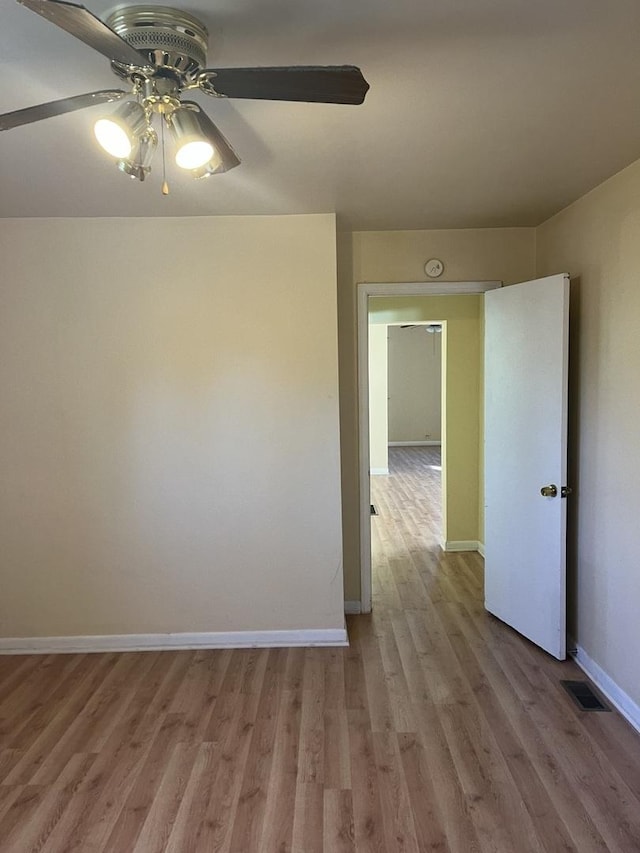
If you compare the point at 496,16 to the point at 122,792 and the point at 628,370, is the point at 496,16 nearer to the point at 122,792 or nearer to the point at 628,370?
the point at 628,370

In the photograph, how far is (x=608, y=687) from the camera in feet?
8.66

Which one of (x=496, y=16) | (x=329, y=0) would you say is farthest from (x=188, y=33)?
(x=496, y=16)

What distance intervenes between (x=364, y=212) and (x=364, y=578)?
87.6 inches

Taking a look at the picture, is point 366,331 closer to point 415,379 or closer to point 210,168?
point 210,168

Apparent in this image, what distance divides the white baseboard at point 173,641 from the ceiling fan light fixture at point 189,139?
2590 millimetres

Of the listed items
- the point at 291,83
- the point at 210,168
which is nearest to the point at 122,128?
the point at 210,168

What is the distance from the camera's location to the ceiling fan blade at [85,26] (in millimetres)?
926

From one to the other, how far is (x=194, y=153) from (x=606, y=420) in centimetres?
218

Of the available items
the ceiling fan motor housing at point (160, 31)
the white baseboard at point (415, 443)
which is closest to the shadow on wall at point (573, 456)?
the ceiling fan motor housing at point (160, 31)

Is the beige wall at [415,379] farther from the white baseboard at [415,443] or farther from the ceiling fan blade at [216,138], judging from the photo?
the ceiling fan blade at [216,138]

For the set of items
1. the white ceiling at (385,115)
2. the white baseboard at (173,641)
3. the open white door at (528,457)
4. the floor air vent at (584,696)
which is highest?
the white ceiling at (385,115)

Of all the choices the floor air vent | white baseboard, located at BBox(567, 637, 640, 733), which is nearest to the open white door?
white baseboard, located at BBox(567, 637, 640, 733)

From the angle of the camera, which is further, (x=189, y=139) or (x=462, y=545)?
(x=462, y=545)

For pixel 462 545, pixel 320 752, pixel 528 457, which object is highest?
pixel 528 457
